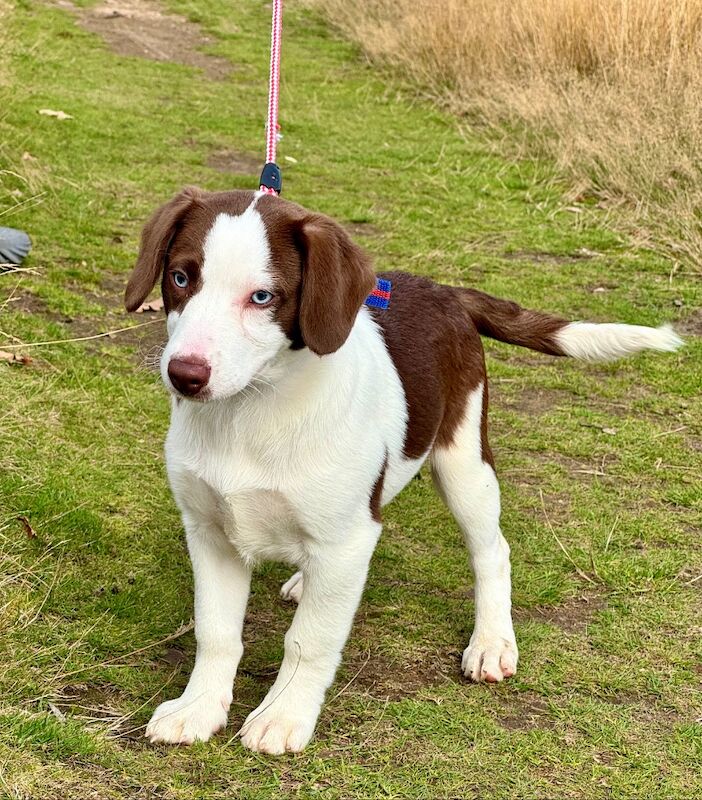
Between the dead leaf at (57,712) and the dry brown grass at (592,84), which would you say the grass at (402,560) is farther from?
the dry brown grass at (592,84)

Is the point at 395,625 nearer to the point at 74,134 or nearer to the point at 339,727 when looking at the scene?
the point at 339,727

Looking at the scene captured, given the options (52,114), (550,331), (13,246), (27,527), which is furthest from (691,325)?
(52,114)

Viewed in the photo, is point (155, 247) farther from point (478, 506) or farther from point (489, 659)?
point (489, 659)

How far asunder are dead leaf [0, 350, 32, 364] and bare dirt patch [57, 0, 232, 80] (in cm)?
857

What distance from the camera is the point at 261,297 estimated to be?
268 cm

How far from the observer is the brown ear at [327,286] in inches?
107

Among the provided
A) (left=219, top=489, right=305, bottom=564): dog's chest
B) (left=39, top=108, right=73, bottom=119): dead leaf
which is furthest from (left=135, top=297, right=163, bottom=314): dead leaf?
(left=39, top=108, right=73, bottom=119): dead leaf

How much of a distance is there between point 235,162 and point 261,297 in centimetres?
697

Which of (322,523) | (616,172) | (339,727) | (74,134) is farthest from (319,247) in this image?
(74,134)

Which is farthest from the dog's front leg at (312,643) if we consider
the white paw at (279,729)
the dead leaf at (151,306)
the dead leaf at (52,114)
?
the dead leaf at (52,114)

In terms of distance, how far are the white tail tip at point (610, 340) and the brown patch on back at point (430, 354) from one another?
0.33m

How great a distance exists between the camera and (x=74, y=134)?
9.21 metres

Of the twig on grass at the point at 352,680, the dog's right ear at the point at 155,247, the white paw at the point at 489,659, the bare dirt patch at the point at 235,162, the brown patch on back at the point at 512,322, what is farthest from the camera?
the bare dirt patch at the point at 235,162

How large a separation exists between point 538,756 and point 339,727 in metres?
0.54
